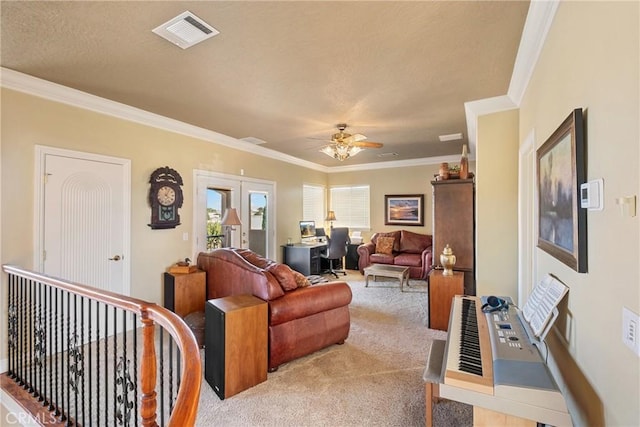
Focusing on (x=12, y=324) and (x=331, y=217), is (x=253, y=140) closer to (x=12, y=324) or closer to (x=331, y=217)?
(x=331, y=217)

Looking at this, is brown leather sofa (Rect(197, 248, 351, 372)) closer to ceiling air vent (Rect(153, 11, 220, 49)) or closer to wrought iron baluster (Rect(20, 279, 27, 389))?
wrought iron baluster (Rect(20, 279, 27, 389))

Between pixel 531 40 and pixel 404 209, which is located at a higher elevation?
pixel 531 40

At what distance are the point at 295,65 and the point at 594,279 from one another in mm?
2473

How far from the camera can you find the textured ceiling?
Answer: 1952mm

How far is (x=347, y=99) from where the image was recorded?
11.2 ft

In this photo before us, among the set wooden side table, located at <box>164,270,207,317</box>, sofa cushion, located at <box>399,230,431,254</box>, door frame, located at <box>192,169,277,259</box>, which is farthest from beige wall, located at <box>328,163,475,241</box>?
wooden side table, located at <box>164,270,207,317</box>

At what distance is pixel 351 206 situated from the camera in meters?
8.11

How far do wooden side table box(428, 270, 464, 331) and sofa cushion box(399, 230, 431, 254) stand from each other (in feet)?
10.1

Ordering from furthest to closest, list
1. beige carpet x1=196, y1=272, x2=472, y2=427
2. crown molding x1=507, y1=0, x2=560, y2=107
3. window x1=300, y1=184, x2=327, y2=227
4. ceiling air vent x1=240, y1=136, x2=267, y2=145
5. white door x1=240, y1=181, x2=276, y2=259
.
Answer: window x1=300, y1=184, x2=327, y2=227 → white door x1=240, y1=181, x2=276, y2=259 → ceiling air vent x1=240, y1=136, x2=267, y2=145 → beige carpet x1=196, y1=272, x2=472, y2=427 → crown molding x1=507, y1=0, x2=560, y2=107

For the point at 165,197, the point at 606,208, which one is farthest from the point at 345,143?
the point at 606,208

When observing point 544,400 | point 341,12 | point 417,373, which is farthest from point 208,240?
point 544,400

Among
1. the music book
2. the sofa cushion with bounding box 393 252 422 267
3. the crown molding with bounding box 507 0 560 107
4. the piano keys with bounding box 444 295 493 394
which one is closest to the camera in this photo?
the piano keys with bounding box 444 295 493 394

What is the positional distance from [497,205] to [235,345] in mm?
3169

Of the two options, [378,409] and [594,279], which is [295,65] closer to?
[594,279]
